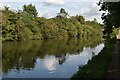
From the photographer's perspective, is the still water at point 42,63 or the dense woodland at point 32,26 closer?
→ the still water at point 42,63

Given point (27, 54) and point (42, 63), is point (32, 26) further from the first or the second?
point (42, 63)

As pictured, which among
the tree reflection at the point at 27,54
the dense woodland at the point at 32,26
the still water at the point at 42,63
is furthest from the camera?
the dense woodland at the point at 32,26

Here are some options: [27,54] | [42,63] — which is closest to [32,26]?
[27,54]

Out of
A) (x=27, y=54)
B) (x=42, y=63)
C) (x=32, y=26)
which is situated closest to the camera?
(x=42, y=63)

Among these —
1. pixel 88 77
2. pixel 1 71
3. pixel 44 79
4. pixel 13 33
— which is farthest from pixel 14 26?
pixel 88 77

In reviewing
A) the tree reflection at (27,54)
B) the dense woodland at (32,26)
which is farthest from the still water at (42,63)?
the dense woodland at (32,26)

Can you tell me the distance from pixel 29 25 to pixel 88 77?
5137cm

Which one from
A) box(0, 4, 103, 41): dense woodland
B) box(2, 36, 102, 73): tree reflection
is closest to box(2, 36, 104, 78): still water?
box(2, 36, 102, 73): tree reflection

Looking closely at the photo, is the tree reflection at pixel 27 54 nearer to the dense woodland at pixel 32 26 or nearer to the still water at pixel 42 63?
the still water at pixel 42 63

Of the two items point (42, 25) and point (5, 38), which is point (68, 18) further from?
point (5, 38)

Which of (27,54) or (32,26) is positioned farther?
(32,26)

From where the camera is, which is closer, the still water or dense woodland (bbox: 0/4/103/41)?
the still water

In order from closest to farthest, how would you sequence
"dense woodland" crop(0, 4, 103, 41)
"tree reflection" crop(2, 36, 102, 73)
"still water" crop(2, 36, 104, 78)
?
"still water" crop(2, 36, 104, 78), "tree reflection" crop(2, 36, 102, 73), "dense woodland" crop(0, 4, 103, 41)

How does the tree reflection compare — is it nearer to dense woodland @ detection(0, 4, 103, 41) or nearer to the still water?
the still water
